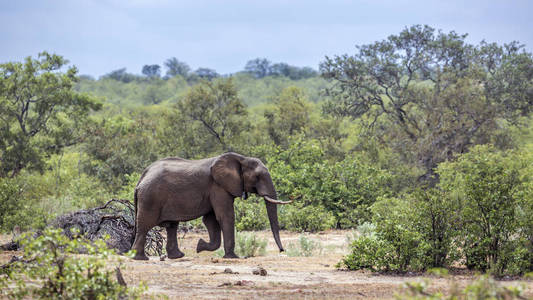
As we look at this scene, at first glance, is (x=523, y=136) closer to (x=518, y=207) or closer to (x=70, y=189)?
(x=70, y=189)

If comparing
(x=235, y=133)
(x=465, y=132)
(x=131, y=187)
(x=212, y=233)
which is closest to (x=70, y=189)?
(x=131, y=187)

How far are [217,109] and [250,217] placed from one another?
33.2ft

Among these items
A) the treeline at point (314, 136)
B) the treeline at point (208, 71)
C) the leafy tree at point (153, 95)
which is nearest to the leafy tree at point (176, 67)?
the treeline at point (208, 71)

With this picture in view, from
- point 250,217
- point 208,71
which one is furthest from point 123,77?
point 250,217

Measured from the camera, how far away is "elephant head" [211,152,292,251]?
1226cm

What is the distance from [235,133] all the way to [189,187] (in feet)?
57.2

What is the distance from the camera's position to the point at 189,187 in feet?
40.4

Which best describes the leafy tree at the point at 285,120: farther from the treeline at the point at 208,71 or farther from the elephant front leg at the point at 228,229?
the treeline at the point at 208,71

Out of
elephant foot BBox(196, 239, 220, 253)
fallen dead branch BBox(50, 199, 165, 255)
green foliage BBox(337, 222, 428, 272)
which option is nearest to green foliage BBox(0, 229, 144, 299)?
green foliage BBox(337, 222, 428, 272)

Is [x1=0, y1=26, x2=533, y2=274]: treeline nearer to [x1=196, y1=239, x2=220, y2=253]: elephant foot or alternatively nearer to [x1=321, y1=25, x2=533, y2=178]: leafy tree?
[x1=321, y1=25, x2=533, y2=178]: leafy tree

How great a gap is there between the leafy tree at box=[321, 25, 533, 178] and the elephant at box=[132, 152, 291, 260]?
625 inches

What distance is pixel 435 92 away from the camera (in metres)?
29.3

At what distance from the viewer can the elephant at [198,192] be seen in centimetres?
1212

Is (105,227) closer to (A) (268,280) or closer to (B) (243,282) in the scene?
(A) (268,280)
